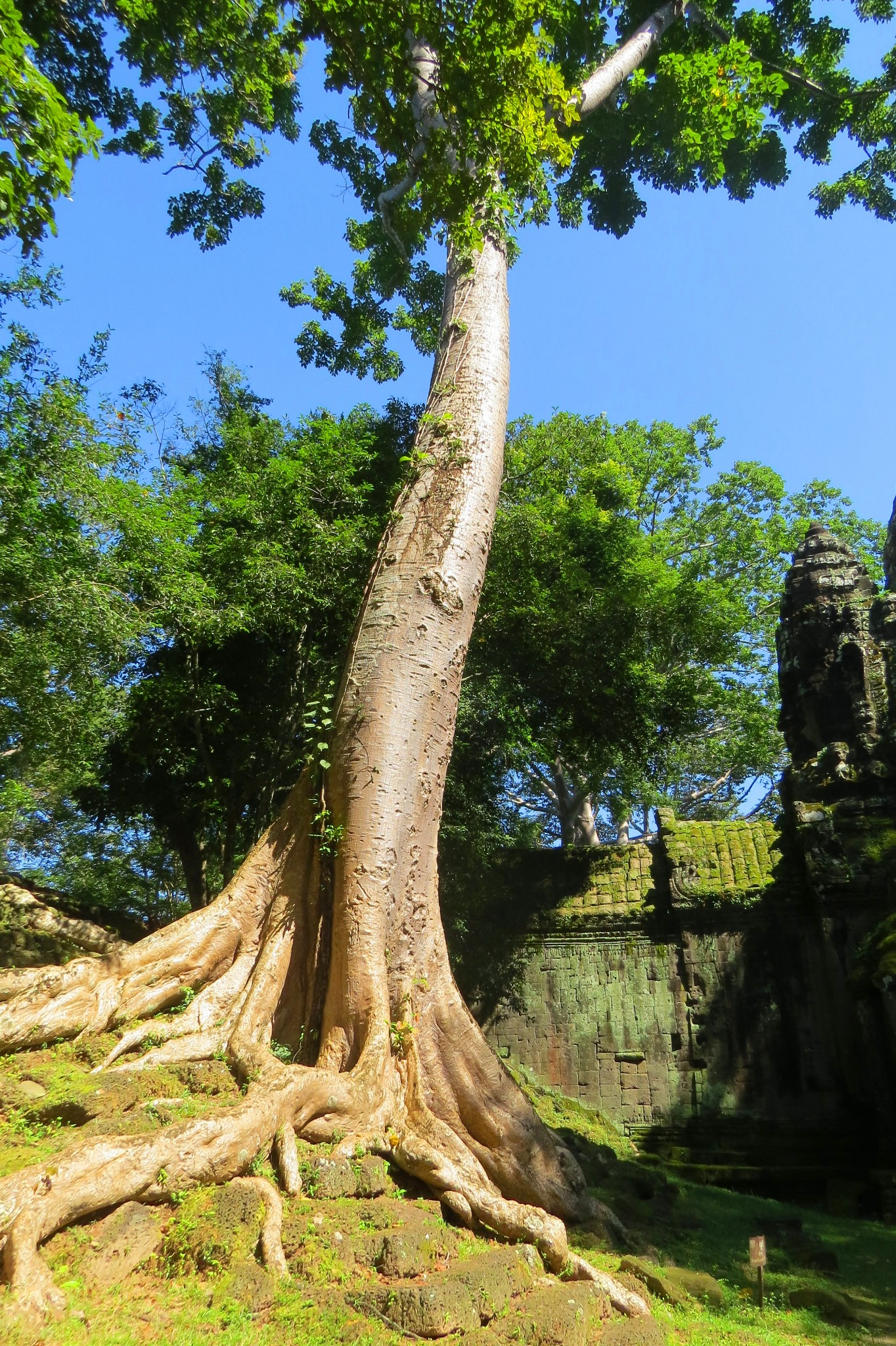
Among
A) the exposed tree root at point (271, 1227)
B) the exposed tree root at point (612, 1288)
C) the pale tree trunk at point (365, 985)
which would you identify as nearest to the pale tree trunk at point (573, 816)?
the pale tree trunk at point (365, 985)

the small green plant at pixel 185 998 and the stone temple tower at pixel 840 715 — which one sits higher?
the stone temple tower at pixel 840 715

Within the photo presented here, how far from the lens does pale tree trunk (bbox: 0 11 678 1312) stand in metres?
3.27

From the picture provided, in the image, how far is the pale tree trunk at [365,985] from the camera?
129 inches

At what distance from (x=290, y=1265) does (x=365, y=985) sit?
1215 millimetres

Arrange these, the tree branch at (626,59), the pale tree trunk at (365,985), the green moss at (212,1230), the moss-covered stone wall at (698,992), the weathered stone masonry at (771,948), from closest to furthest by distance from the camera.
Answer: the green moss at (212,1230) < the pale tree trunk at (365,985) < the tree branch at (626,59) < the weathered stone masonry at (771,948) < the moss-covered stone wall at (698,992)

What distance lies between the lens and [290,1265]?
2.66m

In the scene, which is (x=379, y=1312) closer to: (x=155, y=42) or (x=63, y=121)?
(x=63, y=121)

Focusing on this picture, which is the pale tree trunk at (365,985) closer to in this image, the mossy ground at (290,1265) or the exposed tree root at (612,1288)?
the exposed tree root at (612,1288)

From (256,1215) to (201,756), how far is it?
5.52m

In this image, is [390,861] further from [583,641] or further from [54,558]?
[583,641]

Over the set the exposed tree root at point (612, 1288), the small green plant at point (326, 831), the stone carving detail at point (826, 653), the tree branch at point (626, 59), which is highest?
the tree branch at point (626, 59)

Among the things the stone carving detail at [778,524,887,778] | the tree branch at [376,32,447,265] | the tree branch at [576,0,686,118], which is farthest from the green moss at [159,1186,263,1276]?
the stone carving detail at [778,524,887,778]

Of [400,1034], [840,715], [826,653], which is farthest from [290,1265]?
[826,653]

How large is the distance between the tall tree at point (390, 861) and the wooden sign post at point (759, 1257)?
0.76 metres
